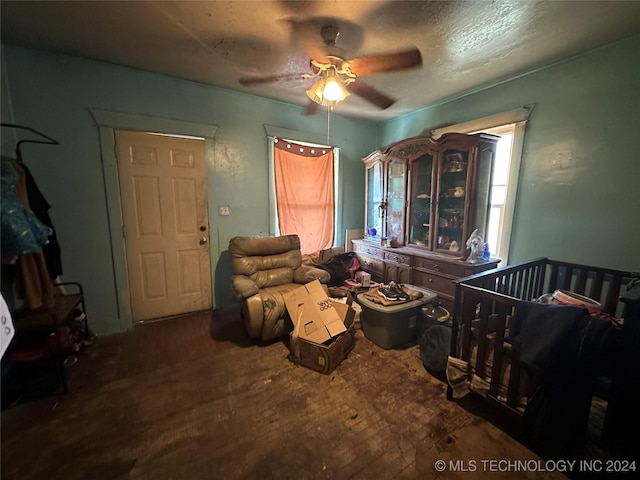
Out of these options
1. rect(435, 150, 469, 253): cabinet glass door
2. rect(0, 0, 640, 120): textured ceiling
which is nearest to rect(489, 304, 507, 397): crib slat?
rect(435, 150, 469, 253): cabinet glass door

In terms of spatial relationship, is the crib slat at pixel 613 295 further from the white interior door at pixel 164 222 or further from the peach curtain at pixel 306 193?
the white interior door at pixel 164 222

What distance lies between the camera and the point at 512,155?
2578 mm

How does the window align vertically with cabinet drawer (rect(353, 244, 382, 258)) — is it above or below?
above

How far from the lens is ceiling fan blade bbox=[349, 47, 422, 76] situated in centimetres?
162

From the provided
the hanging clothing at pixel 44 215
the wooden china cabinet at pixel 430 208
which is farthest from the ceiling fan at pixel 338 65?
the hanging clothing at pixel 44 215

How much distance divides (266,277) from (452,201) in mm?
2215

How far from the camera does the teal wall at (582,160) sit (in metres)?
1.94

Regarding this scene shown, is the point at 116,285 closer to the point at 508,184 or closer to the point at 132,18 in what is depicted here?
the point at 132,18

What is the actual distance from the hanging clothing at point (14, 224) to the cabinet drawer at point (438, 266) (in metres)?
3.19

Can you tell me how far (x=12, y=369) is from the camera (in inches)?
72.4

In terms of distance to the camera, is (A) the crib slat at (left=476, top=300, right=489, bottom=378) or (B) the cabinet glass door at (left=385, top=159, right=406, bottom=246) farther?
(B) the cabinet glass door at (left=385, top=159, right=406, bottom=246)

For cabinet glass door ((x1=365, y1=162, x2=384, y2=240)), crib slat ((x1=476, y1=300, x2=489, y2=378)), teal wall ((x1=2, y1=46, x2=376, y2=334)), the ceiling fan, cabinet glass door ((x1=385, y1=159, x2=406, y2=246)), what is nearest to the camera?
crib slat ((x1=476, y1=300, x2=489, y2=378))

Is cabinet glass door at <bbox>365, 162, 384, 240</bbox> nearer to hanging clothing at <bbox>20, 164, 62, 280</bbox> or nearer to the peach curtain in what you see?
the peach curtain

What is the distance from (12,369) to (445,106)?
470 cm
